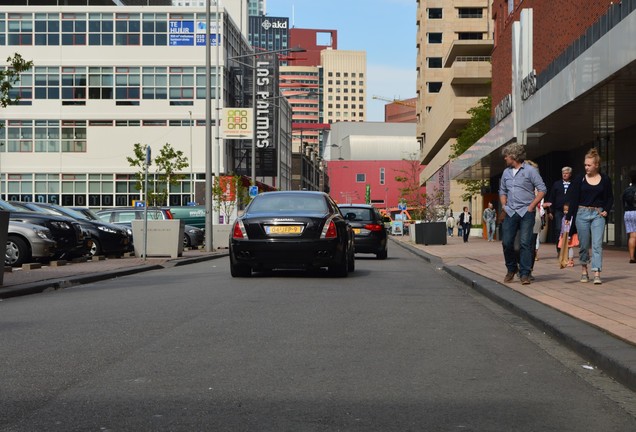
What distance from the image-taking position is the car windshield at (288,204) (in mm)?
15375

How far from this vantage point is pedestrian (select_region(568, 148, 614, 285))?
1253 cm

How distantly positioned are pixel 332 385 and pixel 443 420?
3.53ft

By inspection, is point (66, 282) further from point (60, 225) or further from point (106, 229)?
point (106, 229)

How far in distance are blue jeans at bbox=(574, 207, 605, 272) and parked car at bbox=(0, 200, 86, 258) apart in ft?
36.0

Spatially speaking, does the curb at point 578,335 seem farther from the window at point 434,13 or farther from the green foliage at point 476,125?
the window at point 434,13

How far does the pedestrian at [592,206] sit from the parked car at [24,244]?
1062 cm

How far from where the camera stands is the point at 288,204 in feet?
51.4

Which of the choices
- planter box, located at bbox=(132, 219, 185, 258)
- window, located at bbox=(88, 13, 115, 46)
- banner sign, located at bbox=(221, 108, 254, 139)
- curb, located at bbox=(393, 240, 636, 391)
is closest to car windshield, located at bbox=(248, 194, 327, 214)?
curb, located at bbox=(393, 240, 636, 391)

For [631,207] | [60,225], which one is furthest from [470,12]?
[60,225]

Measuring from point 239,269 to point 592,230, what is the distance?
5.81m

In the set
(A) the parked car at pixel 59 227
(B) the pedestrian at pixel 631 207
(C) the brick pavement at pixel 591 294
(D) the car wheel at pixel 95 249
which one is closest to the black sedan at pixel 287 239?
(C) the brick pavement at pixel 591 294

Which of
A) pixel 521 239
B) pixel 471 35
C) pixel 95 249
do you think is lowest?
pixel 95 249

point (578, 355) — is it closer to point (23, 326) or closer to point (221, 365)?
point (221, 365)

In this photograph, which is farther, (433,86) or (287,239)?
(433,86)
